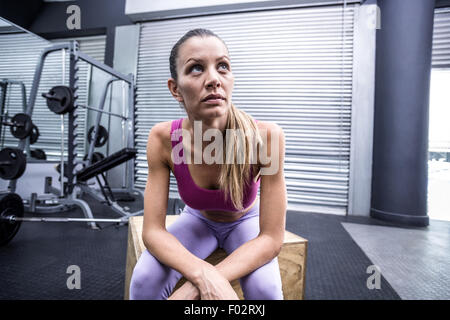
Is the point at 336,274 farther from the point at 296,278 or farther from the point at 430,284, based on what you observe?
the point at 296,278

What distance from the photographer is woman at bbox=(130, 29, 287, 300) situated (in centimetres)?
62

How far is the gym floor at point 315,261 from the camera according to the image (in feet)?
3.92

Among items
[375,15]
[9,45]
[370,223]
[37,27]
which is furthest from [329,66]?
[9,45]

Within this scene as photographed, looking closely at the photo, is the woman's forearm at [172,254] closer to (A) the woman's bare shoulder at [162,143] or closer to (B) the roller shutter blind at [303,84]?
(A) the woman's bare shoulder at [162,143]

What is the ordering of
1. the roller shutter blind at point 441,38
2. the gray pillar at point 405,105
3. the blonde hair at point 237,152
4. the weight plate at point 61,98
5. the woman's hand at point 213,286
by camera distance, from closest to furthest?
the woman's hand at point 213,286
the blonde hair at point 237,152
the weight plate at point 61,98
the gray pillar at point 405,105
the roller shutter blind at point 441,38

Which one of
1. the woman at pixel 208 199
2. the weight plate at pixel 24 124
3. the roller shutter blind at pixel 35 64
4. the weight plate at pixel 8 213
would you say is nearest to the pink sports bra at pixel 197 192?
the woman at pixel 208 199

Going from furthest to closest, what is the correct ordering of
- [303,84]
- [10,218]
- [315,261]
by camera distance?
[303,84] < [10,218] < [315,261]

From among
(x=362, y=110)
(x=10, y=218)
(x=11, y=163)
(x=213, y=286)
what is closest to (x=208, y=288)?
(x=213, y=286)

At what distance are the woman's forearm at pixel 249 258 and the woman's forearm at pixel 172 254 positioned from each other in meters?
0.06

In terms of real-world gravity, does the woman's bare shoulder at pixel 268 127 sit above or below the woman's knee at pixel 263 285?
above

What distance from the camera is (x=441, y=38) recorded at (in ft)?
8.78

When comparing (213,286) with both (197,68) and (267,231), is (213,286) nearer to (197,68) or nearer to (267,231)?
(267,231)

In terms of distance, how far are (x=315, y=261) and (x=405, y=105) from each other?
1833 mm

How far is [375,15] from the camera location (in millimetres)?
2670
